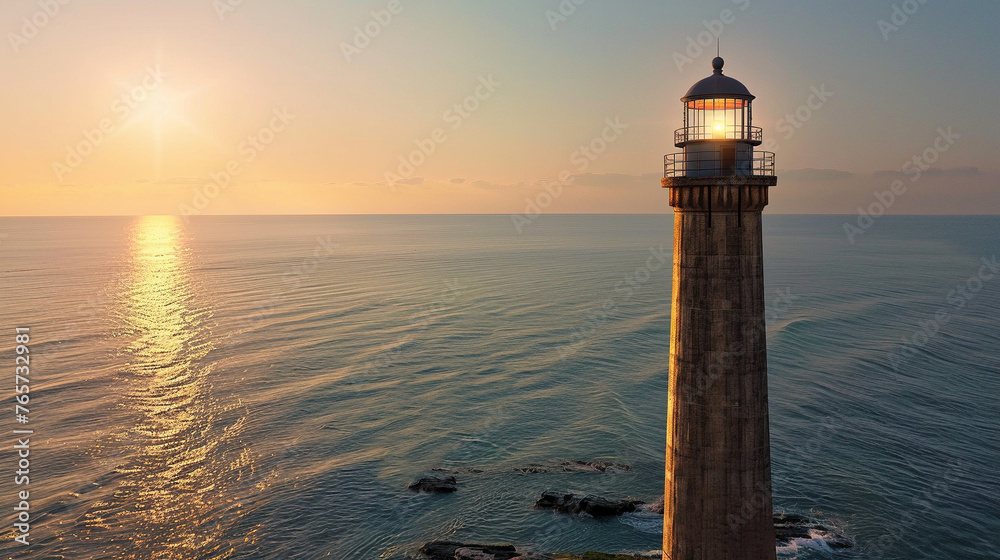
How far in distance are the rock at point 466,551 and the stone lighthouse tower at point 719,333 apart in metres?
12.3

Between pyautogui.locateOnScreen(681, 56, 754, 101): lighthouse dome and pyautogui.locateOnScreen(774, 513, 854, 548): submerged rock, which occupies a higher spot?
pyautogui.locateOnScreen(681, 56, 754, 101): lighthouse dome

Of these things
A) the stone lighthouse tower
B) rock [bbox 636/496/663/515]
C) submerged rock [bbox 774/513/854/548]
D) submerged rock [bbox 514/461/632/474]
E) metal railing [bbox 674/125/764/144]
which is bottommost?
submerged rock [bbox 774/513/854/548]

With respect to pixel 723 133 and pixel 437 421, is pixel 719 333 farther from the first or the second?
pixel 437 421

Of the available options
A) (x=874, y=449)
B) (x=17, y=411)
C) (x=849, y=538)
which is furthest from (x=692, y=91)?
(x=17, y=411)

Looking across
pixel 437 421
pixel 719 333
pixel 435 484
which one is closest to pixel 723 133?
pixel 719 333

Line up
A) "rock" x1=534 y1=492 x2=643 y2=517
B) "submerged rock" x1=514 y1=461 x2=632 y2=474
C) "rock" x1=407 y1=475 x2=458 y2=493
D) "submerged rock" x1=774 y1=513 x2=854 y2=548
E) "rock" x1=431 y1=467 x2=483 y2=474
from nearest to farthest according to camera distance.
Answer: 1. "submerged rock" x1=774 y1=513 x2=854 y2=548
2. "rock" x1=534 y1=492 x2=643 y2=517
3. "rock" x1=407 y1=475 x2=458 y2=493
4. "rock" x1=431 y1=467 x2=483 y2=474
5. "submerged rock" x1=514 y1=461 x2=632 y2=474

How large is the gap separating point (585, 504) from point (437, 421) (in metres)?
15.6

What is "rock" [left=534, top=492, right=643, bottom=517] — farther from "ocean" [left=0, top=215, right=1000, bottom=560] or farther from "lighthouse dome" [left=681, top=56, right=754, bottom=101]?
"lighthouse dome" [left=681, top=56, right=754, bottom=101]

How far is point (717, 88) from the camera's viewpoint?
56.9 ft

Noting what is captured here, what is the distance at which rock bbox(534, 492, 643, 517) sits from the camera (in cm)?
3212

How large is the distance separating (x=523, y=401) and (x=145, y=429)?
28215mm

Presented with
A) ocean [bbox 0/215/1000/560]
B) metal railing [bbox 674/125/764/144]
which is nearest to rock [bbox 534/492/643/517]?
ocean [bbox 0/215/1000/560]

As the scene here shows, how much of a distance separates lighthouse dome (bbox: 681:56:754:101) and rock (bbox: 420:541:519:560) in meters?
21.8

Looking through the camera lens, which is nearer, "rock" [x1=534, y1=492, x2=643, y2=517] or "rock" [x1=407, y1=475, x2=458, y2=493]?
"rock" [x1=534, y1=492, x2=643, y2=517]
